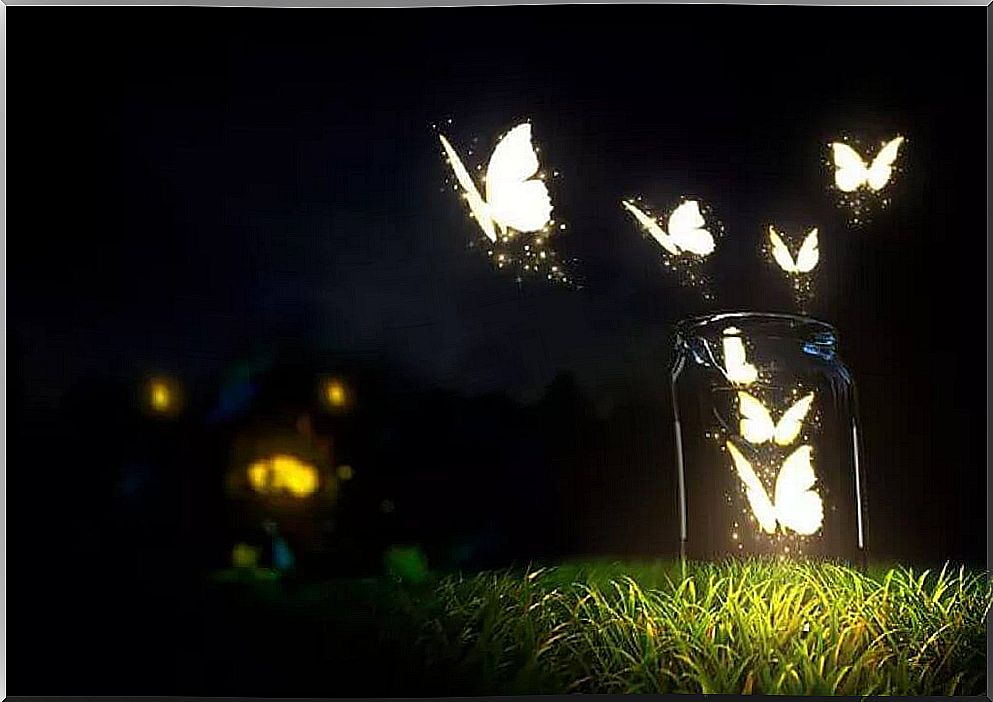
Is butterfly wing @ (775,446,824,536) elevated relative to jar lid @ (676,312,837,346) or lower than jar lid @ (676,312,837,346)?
lower

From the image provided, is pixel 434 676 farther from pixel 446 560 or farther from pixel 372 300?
pixel 372 300

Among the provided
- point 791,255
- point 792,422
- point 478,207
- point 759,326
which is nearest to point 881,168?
point 791,255

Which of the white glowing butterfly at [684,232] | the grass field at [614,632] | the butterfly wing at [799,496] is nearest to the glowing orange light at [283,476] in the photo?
the grass field at [614,632]

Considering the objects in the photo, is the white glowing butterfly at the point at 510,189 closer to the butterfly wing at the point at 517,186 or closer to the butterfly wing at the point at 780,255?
the butterfly wing at the point at 517,186

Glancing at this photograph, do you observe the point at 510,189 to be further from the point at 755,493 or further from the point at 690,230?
the point at 755,493

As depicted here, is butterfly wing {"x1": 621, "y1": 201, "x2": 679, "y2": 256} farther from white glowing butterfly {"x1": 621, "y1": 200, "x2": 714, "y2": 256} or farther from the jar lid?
the jar lid

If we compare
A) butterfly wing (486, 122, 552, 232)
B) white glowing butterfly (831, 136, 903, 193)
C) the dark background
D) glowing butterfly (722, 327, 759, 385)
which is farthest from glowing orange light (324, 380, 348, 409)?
white glowing butterfly (831, 136, 903, 193)

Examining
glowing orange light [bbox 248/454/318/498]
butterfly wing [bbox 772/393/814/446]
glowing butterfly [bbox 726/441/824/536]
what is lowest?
glowing butterfly [bbox 726/441/824/536]

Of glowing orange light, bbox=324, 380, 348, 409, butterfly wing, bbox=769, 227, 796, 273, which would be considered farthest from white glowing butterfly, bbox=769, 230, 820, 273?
glowing orange light, bbox=324, 380, 348, 409
